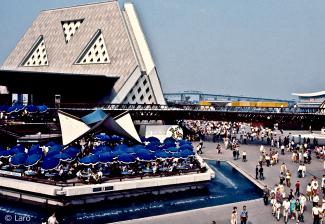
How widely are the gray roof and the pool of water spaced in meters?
29.8

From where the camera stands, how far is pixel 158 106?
55.5m

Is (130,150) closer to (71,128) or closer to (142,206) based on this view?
(71,128)

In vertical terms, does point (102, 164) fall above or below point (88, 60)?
below

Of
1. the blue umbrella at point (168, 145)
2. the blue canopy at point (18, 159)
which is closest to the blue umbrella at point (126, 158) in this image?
the blue umbrella at point (168, 145)

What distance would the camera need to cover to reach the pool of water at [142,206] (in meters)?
21.8

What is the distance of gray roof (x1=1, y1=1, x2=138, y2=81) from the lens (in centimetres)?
5766

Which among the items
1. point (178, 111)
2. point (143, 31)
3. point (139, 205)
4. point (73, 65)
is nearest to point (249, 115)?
point (178, 111)

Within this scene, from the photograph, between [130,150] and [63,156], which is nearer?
[63,156]

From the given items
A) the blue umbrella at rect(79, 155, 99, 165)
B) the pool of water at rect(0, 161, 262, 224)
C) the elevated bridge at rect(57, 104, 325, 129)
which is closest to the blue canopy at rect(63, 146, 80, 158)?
the blue umbrella at rect(79, 155, 99, 165)

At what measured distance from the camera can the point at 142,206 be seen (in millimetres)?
24203

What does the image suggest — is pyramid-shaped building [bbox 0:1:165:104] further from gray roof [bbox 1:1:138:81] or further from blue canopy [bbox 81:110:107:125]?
blue canopy [bbox 81:110:107:125]

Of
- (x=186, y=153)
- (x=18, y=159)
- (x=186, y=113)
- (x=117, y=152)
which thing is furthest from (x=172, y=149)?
(x=186, y=113)

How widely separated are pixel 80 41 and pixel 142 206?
1730 inches

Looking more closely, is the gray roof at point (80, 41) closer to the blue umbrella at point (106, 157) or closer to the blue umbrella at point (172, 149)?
the blue umbrella at point (172, 149)
